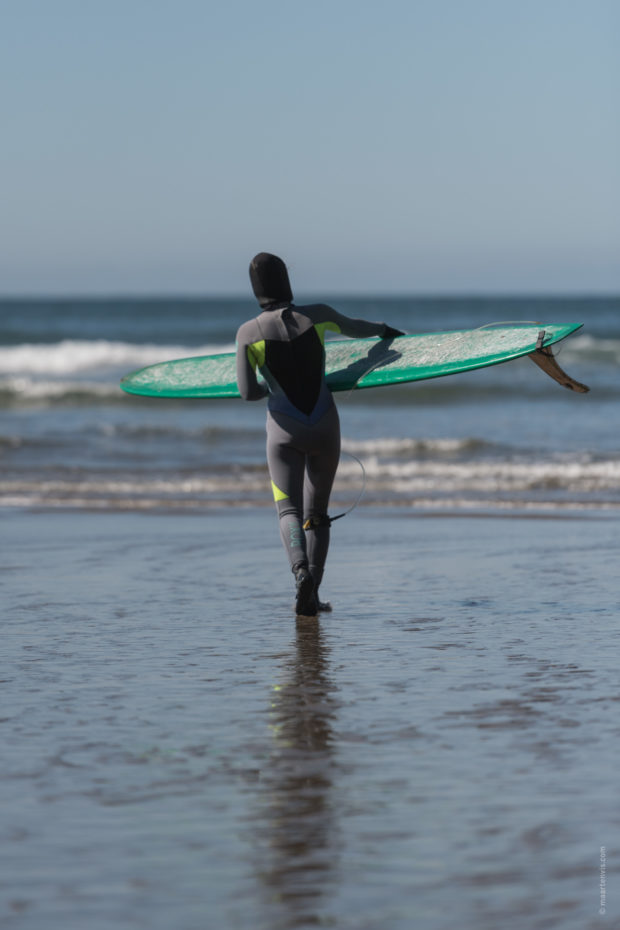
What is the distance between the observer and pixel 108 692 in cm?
391

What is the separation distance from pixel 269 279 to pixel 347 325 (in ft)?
1.45

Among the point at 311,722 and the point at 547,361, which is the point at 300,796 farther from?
the point at 547,361

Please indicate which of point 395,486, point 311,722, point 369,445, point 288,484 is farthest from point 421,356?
point 369,445

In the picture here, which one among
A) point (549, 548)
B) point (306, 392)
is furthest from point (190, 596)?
point (549, 548)

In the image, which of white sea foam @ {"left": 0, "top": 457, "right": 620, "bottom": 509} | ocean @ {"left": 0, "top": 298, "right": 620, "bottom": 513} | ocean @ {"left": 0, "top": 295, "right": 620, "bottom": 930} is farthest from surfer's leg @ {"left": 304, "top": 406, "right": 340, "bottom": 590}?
white sea foam @ {"left": 0, "top": 457, "right": 620, "bottom": 509}

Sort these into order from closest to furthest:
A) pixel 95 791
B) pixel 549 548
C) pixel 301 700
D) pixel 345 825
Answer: pixel 345 825 < pixel 95 791 < pixel 301 700 < pixel 549 548

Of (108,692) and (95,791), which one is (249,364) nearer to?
(108,692)

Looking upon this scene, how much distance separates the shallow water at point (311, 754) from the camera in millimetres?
2373

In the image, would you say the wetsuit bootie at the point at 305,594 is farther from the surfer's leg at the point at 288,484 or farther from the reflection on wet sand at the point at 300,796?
the reflection on wet sand at the point at 300,796

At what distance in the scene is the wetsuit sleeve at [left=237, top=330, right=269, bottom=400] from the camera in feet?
16.8

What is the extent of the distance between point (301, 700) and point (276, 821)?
1.03 meters

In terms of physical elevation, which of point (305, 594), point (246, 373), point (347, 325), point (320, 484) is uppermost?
point (347, 325)

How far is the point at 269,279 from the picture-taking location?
5160 millimetres

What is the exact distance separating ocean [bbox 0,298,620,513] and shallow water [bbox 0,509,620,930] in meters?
1.74
